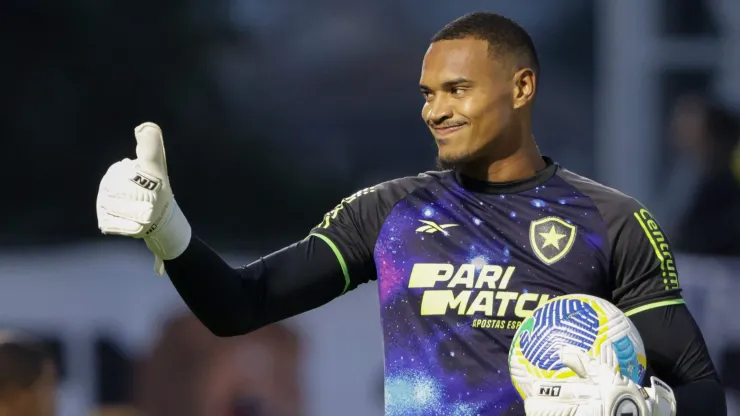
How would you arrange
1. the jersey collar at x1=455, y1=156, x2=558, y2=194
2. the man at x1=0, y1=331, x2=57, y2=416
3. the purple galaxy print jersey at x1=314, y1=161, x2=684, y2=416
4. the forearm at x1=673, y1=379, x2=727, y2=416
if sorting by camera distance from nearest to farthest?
the forearm at x1=673, y1=379, x2=727, y2=416, the purple galaxy print jersey at x1=314, y1=161, x2=684, y2=416, the jersey collar at x1=455, y1=156, x2=558, y2=194, the man at x1=0, y1=331, x2=57, y2=416

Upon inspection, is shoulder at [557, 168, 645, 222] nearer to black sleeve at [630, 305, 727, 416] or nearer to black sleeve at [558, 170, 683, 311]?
black sleeve at [558, 170, 683, 311]

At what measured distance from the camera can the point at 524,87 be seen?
446cm

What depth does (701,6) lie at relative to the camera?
894 cm

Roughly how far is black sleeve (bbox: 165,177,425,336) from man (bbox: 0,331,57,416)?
4.37 feet

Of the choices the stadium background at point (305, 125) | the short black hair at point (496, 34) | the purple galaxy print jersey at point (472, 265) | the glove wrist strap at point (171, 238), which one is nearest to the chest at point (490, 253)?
the purple galaxy print jersey at point (472, 265)

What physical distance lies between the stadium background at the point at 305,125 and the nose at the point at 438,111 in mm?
3752

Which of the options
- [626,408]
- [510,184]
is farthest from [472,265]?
[626,408]

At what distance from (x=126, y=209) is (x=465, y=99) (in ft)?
3.50

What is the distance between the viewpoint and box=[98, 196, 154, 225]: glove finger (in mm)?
3797

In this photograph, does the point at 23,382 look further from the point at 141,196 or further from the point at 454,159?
the point at 454,159

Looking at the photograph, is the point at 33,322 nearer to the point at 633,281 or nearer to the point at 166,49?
the point at 166,49

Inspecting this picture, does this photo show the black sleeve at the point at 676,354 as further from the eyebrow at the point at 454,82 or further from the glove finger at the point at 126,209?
the glove finger at the point at 126,209

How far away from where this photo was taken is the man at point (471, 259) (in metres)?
4.16

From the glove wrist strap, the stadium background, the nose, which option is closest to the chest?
the nose
